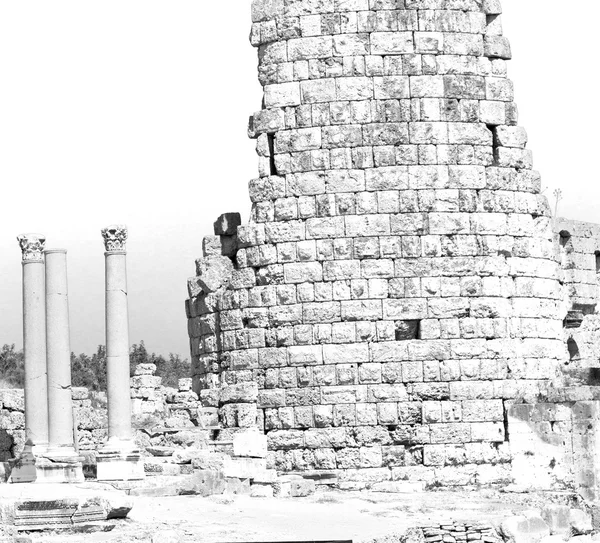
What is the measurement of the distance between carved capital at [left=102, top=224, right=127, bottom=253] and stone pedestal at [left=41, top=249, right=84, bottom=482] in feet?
2.17

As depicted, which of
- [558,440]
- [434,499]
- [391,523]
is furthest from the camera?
[558,440]

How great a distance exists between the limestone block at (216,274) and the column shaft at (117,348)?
2.03 m

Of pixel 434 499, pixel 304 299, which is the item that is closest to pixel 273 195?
pixel 304 299

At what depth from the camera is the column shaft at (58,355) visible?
26.2 metres

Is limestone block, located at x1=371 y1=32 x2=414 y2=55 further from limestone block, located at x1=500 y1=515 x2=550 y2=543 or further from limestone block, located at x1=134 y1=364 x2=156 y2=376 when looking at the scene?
limestone block, located at x1=500 y1=515 x2=550 y2=543

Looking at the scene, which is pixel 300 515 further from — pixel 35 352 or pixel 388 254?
pixel 388 254

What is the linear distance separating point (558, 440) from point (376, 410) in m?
2.75

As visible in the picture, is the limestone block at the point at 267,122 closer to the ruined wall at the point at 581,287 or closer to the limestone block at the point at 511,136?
the limestone block at the point at 511,136

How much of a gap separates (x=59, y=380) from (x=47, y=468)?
1340 millimetres

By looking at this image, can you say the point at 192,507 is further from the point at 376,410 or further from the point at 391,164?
the point at 391,164

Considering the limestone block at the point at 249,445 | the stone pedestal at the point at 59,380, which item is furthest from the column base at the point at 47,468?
the limestone block at the point at 249,445

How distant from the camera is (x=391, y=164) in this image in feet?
91.0

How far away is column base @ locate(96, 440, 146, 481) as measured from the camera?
85.3 feet

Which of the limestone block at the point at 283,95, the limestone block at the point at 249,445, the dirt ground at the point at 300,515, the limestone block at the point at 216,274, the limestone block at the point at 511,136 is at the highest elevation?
the limestone block at the point at 283,95
